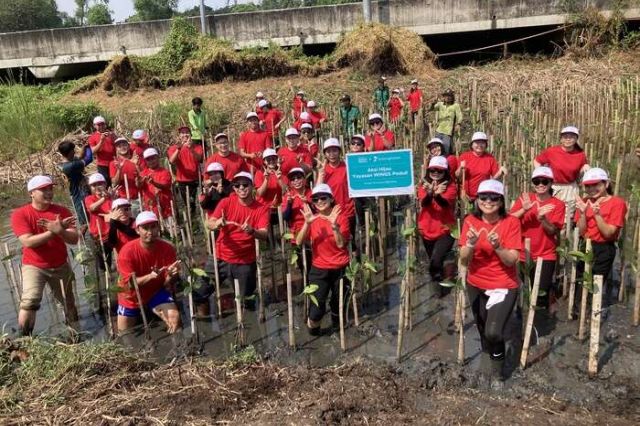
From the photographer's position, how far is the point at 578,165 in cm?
686

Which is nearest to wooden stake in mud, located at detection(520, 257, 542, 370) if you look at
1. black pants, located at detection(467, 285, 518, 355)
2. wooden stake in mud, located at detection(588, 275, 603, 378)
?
black pants, located at detection(467, 285, 518, 355)

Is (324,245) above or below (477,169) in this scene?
below

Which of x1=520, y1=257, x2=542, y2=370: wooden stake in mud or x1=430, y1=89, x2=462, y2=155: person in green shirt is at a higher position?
x1=430, y1=89, x2=462, y2=155: person in green shirt

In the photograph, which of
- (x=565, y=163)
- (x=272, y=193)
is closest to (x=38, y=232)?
(x=272, y=193)

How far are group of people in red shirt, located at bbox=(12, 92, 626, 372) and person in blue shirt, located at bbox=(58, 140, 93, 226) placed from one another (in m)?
1.18

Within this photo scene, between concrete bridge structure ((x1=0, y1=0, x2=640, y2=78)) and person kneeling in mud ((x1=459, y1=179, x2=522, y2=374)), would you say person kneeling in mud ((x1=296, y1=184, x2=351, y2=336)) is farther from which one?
concrete bridge structure ((x1=0, y1=0, x2=640, y2=78))

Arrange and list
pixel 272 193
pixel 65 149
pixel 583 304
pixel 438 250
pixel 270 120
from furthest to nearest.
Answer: pixel 270 120
pixel 65 149
pixel 272 193
pixel 438 250
pixel 583 304

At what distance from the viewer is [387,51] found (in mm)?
19906

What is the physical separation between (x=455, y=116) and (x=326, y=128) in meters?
4.40

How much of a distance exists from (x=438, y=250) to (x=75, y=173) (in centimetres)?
565

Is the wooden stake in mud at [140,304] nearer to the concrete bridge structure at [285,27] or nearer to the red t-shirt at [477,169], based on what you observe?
the red t-shirt at [477,169]

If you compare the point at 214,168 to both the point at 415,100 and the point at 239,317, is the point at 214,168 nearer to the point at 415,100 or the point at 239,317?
the point at 239,317

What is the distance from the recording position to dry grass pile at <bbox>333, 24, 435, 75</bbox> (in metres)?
19.7

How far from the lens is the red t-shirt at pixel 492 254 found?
182 inches
